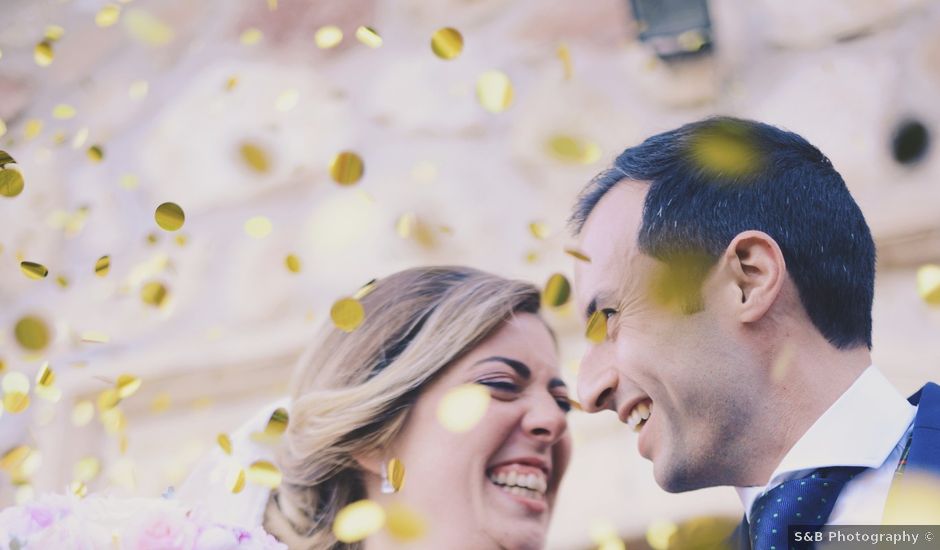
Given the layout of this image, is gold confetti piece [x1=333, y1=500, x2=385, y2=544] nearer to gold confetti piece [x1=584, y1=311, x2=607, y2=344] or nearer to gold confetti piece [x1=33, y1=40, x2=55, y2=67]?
gold confetti piece [x1=584, y1=311, x2=607, y2=344]

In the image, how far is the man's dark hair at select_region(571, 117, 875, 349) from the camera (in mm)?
1297

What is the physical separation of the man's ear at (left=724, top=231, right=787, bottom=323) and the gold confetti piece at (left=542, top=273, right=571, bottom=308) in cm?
43

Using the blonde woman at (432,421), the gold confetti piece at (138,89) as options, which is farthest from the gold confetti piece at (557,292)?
the gold confetti piece at (138,89)

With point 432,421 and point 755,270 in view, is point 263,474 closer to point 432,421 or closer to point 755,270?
point 432,421

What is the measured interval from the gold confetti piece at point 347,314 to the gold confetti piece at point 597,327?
1.56 ft

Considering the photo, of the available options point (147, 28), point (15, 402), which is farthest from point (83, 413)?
point (147, 28)

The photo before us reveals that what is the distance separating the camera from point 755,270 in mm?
1273

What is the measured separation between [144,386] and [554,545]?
1.05 m

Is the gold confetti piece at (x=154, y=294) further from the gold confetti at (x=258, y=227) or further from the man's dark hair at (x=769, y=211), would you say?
the man's dark hair at (x=769, y=211)

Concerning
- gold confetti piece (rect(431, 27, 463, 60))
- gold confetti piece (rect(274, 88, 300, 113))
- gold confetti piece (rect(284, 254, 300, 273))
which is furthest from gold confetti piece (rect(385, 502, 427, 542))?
gold confetti piece (rect(274, 88, 300, 113))

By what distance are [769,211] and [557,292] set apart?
18.2 inches

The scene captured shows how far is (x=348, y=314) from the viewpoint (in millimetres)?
A: 1680

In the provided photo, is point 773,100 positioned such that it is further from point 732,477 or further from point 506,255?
point 732,477

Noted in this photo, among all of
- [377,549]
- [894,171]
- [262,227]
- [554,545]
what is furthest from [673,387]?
[262,227]
